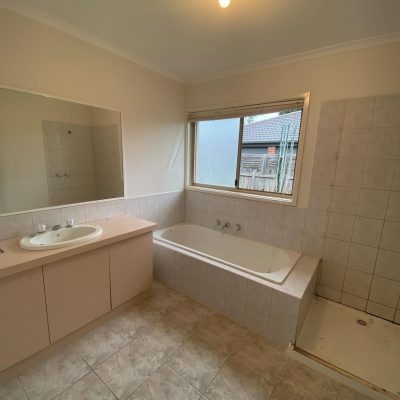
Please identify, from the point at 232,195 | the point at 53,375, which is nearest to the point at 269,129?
the point at 232,195

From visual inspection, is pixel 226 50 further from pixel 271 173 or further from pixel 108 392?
pixel 108 392

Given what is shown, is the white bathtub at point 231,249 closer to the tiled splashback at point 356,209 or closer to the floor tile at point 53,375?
the tiled splashback at point 356,209

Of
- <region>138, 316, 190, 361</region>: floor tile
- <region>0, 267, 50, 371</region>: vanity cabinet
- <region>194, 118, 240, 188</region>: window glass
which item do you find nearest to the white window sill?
<region>194, 118, 240, 188</region>: window glass

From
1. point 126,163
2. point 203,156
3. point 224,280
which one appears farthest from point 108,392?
point 203,156

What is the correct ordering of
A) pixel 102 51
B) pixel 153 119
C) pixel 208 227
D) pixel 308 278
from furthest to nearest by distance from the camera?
pixel 208 227 < pixel 153 119 < pixel 102 51 < pixel 308 278

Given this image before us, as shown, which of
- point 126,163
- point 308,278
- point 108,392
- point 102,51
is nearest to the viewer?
point 108,392

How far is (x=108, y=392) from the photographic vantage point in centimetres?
128

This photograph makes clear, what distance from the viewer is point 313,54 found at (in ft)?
6.38

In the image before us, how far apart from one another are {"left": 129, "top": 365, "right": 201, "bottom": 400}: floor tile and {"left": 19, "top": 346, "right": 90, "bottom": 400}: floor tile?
421 mm

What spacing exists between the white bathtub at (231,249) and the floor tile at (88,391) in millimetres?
1185

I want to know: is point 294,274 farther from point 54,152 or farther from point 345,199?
point 54,152

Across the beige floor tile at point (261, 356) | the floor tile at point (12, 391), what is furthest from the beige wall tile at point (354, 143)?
the floor tile at point (12, 391)

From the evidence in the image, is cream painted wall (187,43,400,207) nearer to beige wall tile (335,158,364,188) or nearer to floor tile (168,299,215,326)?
beige wall tile (335,158,364,188)

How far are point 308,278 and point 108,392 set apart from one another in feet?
5.43
